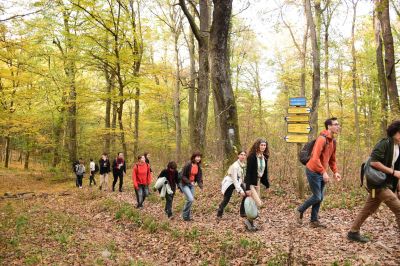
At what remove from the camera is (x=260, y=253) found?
5.90 metres

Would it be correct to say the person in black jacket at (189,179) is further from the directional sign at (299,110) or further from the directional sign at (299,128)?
the directional sign at (299,110)

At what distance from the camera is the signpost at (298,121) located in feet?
27.9

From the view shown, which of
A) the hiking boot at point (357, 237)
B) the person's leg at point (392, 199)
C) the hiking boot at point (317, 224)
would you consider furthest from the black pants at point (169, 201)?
the person's leg at point (392, 199)

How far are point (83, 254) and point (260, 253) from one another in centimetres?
402

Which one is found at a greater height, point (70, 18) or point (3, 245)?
point (70, 18)

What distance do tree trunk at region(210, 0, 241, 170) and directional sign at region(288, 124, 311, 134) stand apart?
227cm

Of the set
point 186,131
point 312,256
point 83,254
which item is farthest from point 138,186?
point 186,131

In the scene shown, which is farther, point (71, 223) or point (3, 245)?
point (71, 223)

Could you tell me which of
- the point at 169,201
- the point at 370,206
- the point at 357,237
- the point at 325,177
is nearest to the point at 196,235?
the point at 169,201

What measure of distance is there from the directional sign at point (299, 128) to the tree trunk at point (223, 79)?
2.27 m

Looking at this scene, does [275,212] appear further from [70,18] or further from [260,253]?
[70,18]

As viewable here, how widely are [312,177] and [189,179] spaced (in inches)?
144

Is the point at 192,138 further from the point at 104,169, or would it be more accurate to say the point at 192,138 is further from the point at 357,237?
the point at 357,237

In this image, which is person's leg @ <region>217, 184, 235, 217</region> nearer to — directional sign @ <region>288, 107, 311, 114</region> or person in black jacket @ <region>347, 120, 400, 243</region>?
directional sign @ <region>288, 107, 311, 114</region>
